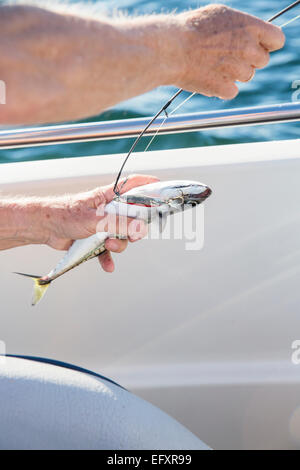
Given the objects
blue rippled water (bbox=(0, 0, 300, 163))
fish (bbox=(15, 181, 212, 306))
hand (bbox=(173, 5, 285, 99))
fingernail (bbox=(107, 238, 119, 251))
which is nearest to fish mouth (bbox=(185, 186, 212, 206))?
fish (bbox=(15, 181, 212, 306))

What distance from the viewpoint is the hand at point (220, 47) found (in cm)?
81

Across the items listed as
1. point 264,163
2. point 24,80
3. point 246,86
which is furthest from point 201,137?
point 24,80

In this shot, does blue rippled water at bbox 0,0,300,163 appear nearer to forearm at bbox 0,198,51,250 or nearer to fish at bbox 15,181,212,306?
forearm at bbox 0,198,51,250

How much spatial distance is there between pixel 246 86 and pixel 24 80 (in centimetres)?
333

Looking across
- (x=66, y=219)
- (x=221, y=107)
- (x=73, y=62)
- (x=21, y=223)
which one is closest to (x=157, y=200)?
(x=66, y=219)

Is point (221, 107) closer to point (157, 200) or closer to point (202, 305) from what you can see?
point (202, 305)

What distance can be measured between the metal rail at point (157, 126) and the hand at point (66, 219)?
188 millimetres

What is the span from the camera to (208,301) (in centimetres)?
160

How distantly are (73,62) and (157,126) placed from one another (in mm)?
812

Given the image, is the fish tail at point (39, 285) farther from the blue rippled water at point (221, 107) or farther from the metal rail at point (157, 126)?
the blue rippled water at point (221, 107)

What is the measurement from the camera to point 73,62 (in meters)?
0.69

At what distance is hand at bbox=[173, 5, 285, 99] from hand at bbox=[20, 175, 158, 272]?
0.57 meters

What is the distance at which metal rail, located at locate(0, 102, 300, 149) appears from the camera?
1.44 metres

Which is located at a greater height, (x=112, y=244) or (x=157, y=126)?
(x=157, y=126)
